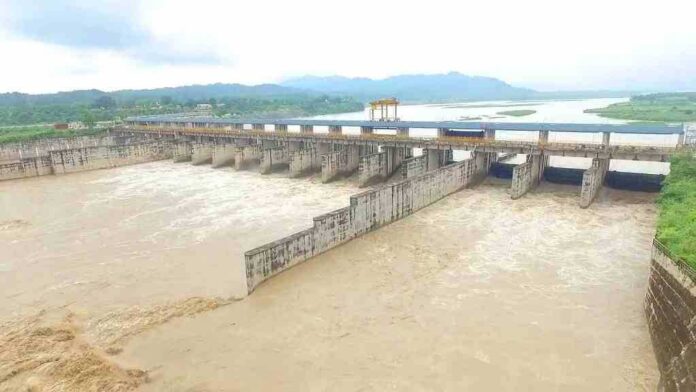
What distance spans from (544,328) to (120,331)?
1390 cm

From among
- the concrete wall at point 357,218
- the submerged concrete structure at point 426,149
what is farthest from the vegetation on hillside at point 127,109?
the concrete wall at point 357,218

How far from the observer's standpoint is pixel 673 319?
1162cm

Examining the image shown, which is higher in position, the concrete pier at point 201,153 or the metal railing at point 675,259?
the metal railing at point 675,259

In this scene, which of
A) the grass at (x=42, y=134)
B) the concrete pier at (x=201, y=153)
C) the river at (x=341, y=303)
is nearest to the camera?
the river at (x=341, y=303)

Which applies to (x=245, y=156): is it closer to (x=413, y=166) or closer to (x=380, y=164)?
(x=380, y=164)

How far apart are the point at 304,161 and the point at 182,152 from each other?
19.1 meters

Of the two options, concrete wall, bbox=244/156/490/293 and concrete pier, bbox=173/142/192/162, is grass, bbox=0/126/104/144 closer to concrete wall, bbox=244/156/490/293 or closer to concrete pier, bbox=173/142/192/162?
Answer: concrete pier, bbox=173/142/192/162

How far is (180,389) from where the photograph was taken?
11.6m

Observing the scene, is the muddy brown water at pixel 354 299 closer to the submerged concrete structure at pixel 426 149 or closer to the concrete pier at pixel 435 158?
the submerged concrete structure at pixel 426 149

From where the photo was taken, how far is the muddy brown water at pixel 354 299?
39.8ft

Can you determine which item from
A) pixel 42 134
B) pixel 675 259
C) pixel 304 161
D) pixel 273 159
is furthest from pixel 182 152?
pixel 675 259

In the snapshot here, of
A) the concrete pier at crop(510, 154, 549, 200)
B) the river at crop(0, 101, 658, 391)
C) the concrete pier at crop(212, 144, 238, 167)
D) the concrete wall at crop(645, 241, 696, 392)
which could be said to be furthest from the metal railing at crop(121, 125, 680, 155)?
the concrete wall at crop(645, 241, 696, 392)

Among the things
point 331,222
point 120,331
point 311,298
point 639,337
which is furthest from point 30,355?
point 639,337

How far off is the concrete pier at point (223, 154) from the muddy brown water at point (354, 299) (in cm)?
1820
